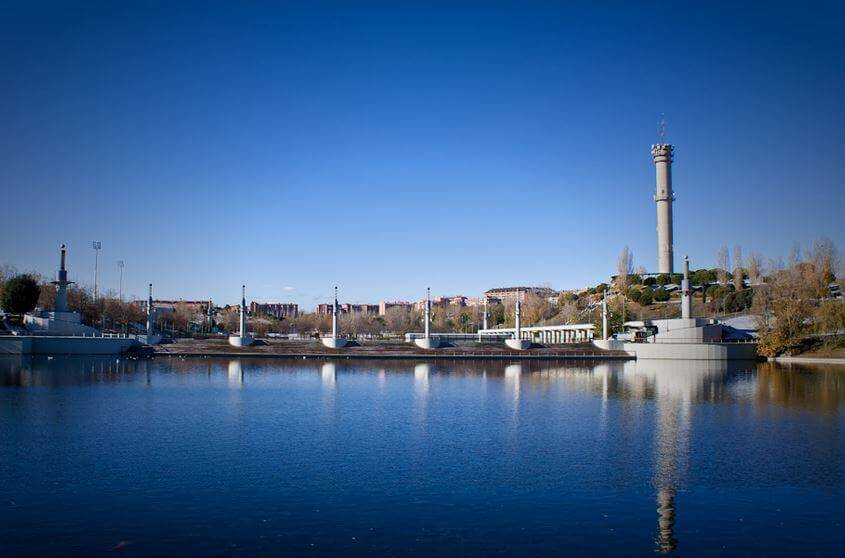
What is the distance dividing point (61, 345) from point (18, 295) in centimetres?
1325

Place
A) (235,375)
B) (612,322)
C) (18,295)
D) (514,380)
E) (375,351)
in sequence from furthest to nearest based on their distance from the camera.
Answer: (612,322) → (18,295) → (375,351) → (235,375) → (514,380)

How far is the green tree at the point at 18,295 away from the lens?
6694cm

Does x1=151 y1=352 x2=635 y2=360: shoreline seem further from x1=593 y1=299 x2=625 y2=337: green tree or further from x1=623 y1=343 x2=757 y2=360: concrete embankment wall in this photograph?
x1=593 y1=299 x2=625 y2=337: green tree

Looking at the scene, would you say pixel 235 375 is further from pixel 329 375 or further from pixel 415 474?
pixel 415 474

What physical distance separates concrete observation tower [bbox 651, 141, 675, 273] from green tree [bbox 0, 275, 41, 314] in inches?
3421

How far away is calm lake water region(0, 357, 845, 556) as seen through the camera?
1050 cm

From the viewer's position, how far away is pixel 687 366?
52938 mm

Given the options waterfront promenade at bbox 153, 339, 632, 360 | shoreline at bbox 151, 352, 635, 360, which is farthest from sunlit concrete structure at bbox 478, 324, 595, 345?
shoreline at bbox 151, 352, 635, 360

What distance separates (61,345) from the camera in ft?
193

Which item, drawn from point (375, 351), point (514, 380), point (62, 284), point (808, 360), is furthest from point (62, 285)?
point (808, 360)

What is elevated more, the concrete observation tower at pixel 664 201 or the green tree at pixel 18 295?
the concrete observation tower at pixel 664 201

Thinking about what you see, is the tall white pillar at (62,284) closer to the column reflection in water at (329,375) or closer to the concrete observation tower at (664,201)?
the column reflection in water at (329,375)

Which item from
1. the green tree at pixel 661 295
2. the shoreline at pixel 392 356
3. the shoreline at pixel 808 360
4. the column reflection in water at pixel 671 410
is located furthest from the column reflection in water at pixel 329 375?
the green tree at pixel 661 295

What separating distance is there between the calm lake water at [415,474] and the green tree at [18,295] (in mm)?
44425
